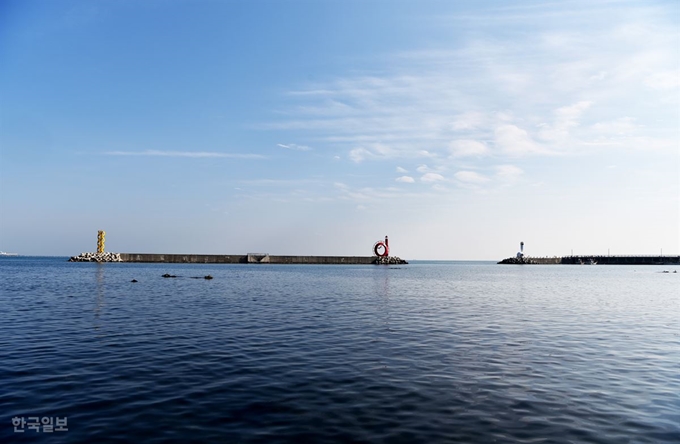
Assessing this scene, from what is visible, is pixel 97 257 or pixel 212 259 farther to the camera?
pixel 212 259

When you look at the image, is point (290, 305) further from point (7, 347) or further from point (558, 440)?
point (558, 440)

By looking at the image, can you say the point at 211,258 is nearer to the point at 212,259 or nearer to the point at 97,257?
the point at 212,259

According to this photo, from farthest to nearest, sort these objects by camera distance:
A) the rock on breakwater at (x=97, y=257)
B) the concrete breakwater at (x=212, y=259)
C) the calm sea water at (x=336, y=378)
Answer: the concrete breakwater at (x=212, y=259) → the rock on breakwater at (x=97, y=257) → the calm sea water at (x=336, y=378)

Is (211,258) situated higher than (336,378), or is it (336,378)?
(211,258)

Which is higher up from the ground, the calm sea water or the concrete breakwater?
the concrete breakwater

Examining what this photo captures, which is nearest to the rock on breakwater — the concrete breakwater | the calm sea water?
the concrete breakwater

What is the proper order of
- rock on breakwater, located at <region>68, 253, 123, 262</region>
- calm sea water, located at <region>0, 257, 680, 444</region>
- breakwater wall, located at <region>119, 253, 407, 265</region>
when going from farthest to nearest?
breakwater wall, located at <region>119, 253, 407, 265</region>
rock on breakwater, located at <region>68, 253, 123, 262</region>
calm sea water, located at <region>0, 257, 680, 444</region>

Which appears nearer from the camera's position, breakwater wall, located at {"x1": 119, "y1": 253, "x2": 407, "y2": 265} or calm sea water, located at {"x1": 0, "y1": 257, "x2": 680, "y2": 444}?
calm sea water, located at {"x1": 0, "y1": 257, "x2": 680, "y2": 444}

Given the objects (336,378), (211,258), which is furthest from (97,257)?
(336,378)

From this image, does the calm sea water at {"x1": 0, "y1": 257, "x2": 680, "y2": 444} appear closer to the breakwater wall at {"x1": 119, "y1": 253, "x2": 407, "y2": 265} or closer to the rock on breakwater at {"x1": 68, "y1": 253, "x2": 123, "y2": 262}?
the breakwater wall at {"x1": 119, "y1": 253, "x2": 407, "y2": 265}

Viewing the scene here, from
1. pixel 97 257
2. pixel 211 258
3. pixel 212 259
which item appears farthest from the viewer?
pixel 212 259

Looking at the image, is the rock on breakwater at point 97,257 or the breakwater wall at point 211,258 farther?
the breakwater wall at point 211,258

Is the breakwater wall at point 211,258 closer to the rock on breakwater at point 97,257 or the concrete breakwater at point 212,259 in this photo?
the concrete breakwater at point 212,259

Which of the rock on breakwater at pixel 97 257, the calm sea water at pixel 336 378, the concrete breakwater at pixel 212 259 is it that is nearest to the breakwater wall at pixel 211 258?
the concrete breakwater at pixel 212 259
